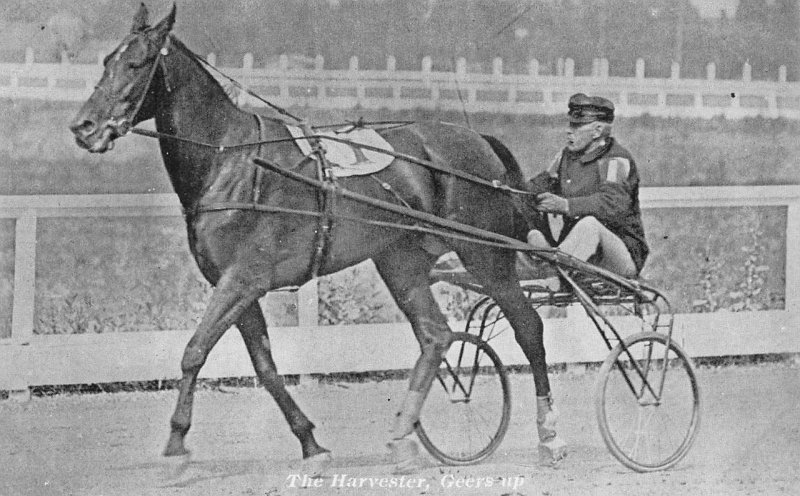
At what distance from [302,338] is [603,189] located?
1790 mm

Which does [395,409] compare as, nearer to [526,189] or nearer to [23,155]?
[526,189]

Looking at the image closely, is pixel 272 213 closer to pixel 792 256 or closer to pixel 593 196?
pixel 593 196

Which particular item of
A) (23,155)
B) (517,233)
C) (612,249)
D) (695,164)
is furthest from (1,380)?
(695,164)

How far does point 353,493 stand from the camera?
4.99m

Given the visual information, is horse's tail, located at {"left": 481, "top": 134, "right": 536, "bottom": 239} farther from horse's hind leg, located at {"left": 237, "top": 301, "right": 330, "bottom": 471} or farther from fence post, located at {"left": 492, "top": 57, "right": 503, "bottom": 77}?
horse's hind leg, located at {"left": 237, "top": 301, "right": 330, "bottom": 471}

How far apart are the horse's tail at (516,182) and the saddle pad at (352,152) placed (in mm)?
604

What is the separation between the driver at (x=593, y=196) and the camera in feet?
16.8

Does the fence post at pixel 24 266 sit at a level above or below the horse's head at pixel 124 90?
below

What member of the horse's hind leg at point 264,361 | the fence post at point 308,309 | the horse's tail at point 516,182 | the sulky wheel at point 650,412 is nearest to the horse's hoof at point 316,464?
the horse's hind leg at point 264,361

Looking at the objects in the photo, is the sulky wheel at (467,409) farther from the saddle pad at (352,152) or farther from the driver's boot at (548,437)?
the saddle pad at (352,152)

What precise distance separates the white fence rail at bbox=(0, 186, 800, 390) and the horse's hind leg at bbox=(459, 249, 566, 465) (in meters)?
0.27

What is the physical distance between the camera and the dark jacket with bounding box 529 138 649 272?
5.12 m

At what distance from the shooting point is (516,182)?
5320mm

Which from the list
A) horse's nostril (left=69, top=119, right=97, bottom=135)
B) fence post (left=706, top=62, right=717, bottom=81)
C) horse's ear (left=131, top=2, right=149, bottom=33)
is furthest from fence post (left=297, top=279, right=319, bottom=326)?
fence post (left=706, top=62, right=717, bottom=81)
